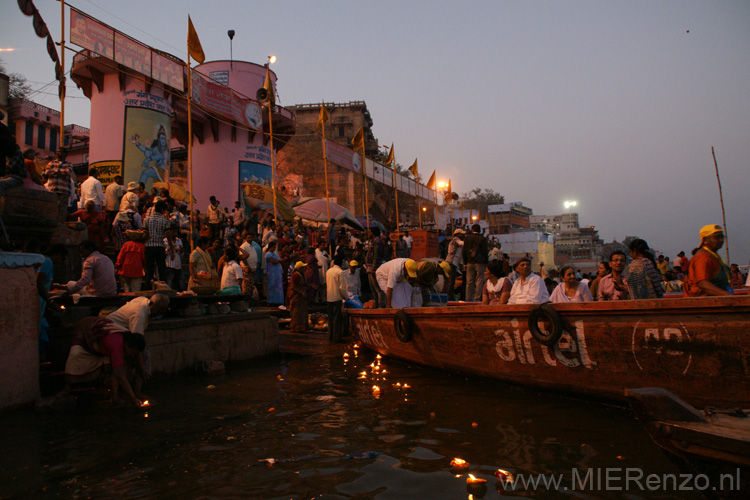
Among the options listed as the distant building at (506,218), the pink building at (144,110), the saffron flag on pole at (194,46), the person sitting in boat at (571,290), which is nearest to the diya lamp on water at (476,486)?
the person sitting in boat at (571,290)

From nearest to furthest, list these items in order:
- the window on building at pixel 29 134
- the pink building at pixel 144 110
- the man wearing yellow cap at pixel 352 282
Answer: the man wearing yellow cap at pixel 352 282
the pink building at pixel 144 110
the window on building at pixel 29 134

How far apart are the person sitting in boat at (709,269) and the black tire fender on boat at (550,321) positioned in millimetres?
1434

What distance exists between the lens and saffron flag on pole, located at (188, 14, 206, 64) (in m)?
13.4

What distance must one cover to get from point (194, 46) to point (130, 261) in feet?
26.3

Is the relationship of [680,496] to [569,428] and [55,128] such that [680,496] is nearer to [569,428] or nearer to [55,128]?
[569,428]

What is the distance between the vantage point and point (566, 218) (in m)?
112

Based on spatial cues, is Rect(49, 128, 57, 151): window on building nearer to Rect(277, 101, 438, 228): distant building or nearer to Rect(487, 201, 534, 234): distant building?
Rect(277, 101, 438, 228): distant building

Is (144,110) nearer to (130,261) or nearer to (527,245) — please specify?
(130,261)

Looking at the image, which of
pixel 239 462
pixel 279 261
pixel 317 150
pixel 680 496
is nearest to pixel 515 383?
pixel 680 496

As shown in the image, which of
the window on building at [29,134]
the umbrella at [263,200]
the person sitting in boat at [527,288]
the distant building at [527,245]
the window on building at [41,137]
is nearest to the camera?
the person sitting in boat at [527,288]

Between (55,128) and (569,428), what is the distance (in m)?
40.8

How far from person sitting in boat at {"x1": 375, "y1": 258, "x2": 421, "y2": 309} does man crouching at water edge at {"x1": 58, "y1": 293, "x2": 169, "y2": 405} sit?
13.4 ft

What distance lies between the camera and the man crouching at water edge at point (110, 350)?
532 cm

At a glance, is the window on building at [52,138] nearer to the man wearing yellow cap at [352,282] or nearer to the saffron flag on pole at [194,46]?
the saffron flag on pole at [194,46]
